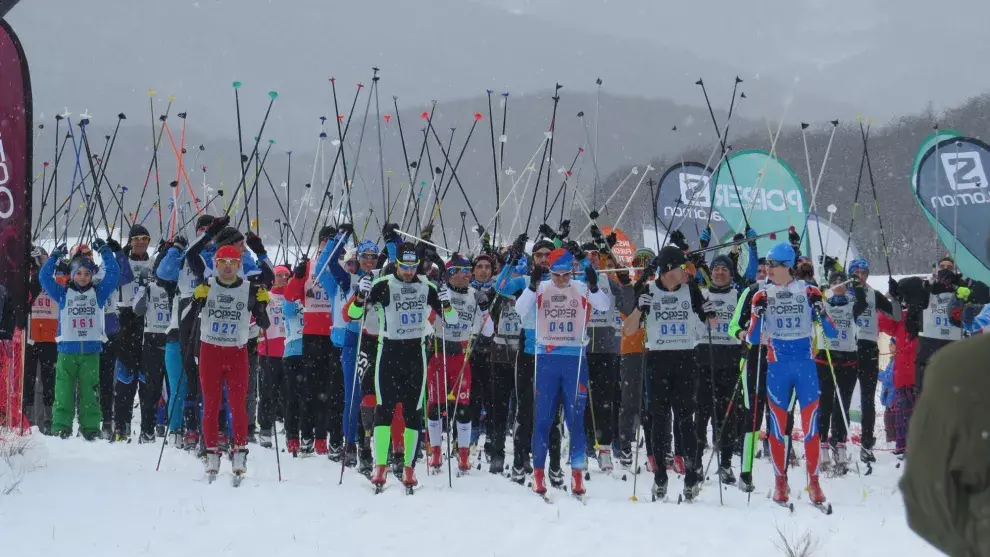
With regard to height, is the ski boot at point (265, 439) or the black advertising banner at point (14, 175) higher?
the black advertising banner at point (14, 175)

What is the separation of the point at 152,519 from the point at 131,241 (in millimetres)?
5139

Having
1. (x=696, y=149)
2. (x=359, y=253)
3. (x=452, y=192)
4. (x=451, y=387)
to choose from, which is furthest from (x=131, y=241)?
(x=452, y=192)

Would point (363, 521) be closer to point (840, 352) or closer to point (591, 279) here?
point (591, 279)

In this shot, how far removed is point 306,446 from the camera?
10.4 meters

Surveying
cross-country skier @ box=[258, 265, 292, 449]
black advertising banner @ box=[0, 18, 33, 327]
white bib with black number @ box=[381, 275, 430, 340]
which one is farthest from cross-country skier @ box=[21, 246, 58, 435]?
white bib with black number @ box=[381, 275, 430, 340]

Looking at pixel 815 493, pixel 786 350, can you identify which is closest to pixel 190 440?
pixel 786 350

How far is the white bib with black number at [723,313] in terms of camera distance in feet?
33.7

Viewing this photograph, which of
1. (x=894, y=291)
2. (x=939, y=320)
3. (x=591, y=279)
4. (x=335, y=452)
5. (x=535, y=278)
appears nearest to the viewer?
(x=591, y=279)

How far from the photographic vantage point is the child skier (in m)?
10.4

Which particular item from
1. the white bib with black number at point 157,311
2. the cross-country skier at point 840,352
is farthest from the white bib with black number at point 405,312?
the cross-country skier at point 840,352

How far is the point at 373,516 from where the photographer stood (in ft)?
22.7

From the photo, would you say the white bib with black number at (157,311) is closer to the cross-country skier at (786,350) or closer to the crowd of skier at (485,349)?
the crowd of skier at (485,349)

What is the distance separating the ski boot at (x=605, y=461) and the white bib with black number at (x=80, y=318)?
5696 mm

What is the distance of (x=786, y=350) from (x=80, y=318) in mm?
7447
